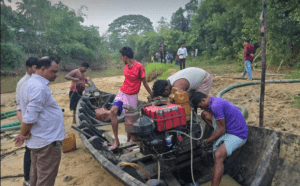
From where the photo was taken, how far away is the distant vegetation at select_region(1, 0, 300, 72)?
9.77 meters

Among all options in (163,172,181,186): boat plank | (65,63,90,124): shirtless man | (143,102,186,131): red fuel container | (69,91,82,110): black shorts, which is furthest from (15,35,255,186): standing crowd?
(69,91,82,110): black shorts

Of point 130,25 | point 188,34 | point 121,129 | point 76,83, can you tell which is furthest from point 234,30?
point 130,25

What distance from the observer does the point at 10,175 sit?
378cm

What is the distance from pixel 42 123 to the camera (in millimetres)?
2172

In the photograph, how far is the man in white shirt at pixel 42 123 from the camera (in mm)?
2051

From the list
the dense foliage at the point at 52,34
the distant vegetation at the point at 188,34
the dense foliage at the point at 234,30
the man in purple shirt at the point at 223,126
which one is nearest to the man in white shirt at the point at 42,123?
the man in purple shirt at the point at 223,126

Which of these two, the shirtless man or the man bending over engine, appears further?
the shirtless man

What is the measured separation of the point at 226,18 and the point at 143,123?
1989 cm

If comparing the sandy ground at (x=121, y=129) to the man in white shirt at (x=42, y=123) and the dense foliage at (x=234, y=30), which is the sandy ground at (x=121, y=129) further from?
the dense foliage at (x=234, y=30)

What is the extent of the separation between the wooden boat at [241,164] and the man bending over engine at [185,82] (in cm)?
94

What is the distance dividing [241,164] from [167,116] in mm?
1551

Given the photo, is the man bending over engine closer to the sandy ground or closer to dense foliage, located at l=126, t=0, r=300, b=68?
the sandy ground

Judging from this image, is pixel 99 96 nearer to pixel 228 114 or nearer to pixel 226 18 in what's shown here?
pixel 228 114

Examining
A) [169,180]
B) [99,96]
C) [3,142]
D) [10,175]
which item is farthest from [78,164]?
[99,96]
